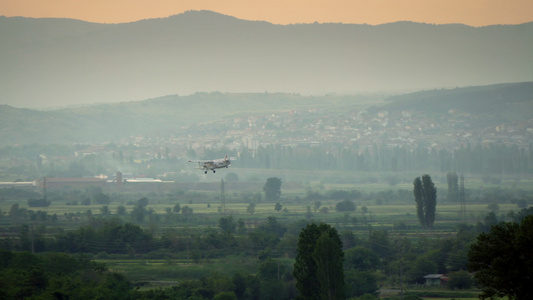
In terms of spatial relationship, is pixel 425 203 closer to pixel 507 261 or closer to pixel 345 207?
pixel 345 207

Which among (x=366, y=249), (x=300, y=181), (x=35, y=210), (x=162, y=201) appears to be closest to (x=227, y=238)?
(x=366, y=249)

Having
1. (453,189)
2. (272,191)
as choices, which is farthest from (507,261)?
(272,191)

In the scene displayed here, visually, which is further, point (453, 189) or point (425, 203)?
point (453, 189)

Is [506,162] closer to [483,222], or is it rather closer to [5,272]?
[483,222]

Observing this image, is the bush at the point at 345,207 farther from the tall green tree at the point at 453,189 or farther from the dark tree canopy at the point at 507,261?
the dark tree canopy at the point at 507,261

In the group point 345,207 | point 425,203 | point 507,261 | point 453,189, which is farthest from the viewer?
point 453,189

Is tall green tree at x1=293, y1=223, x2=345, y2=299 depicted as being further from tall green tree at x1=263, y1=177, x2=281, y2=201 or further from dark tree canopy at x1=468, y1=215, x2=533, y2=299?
tall green tree at x1=263, y1=177, x2=281, y2=201

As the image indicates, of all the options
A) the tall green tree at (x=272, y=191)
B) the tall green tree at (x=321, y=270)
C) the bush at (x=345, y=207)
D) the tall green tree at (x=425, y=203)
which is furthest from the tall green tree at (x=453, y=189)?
the tall green tree at (x=321, y=270)
